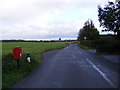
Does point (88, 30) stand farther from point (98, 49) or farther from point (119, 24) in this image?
point (119, 24)

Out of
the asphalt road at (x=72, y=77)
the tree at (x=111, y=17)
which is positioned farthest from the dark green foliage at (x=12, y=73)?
the tree at (x=111, y=17)

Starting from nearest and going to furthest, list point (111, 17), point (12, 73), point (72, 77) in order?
point (72, 77)
point (12, 73)
point (111, 17)

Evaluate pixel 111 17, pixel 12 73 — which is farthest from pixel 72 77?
pixel 111 17

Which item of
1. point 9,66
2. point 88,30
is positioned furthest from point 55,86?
point 88,30

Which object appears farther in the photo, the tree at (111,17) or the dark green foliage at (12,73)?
the tree at (111,17)

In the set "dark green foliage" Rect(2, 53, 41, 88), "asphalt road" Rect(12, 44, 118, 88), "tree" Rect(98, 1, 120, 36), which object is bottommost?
"asphalt road" Rect(12, 44, 118, 88)

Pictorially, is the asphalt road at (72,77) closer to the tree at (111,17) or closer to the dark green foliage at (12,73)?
the dark green foliage at (12,73)

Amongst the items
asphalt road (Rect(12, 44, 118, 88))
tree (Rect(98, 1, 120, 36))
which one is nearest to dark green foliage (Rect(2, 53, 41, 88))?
asphalt road (Rect(12, 44, 118, 88))

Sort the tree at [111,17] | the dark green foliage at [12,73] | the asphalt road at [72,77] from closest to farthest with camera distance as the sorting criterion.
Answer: the asphalt road at [72,77] → the dark green foliage at [12,73] → the tree at [111,17]

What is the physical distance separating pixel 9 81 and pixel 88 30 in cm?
5861

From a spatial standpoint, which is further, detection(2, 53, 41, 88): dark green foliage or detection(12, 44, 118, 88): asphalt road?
detection(2, 53, 41, 88): dark green foliage

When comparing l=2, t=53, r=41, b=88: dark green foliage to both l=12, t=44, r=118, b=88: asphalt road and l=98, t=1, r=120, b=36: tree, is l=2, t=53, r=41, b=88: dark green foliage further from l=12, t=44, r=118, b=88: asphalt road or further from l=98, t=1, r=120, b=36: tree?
l=98, t=1, r=120, b=36: tree

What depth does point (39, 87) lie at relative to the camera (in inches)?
277

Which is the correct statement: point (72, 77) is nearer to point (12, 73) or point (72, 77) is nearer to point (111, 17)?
point (12, 73)
